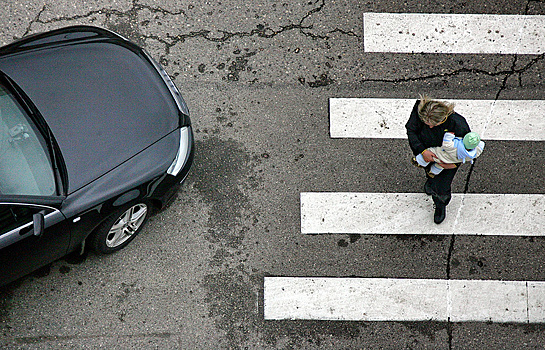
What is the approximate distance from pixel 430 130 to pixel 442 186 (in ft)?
2.94

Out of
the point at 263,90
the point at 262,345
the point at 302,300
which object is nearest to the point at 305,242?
the point at 302,300

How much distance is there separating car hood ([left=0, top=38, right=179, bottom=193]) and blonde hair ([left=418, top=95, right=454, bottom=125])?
2.38 metres

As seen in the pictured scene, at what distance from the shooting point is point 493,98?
6.29m

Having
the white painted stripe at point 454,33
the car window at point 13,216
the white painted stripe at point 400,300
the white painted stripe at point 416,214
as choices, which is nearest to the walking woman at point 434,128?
the white painted stripe at point 416,214

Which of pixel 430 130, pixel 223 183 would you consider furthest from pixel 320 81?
pixel 430 130

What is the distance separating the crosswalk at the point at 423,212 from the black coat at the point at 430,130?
3.81ft

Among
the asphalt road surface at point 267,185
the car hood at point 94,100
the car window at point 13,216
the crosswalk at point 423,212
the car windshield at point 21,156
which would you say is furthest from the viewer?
the crosswalk at point 423,212

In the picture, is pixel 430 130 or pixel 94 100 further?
pixel 94 100

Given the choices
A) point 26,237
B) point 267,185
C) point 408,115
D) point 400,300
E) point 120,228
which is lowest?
point 400,300

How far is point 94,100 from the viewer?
4973 millimetres

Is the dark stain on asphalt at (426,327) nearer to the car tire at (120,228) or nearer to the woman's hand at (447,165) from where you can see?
the woman's hand at (447,165)

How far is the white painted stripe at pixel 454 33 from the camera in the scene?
21.2 ft

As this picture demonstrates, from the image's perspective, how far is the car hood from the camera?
4773 mm

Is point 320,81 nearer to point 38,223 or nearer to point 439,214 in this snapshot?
point 439,214
